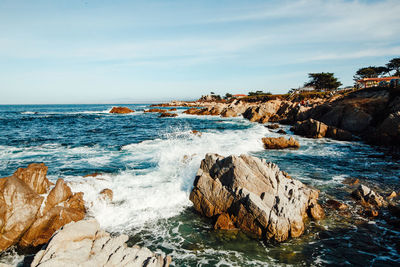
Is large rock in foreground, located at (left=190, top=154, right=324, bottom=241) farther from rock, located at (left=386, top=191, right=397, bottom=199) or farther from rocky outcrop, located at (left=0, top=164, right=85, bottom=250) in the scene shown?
rocky outcrop, located at (left=0, top=164, right=85, bottom=250)

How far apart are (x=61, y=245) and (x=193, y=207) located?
227 inches

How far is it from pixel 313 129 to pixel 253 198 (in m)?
23.0

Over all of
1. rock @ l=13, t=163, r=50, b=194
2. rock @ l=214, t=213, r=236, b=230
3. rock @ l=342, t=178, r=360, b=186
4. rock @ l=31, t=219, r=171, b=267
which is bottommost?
rock @ l=342, t=178, r=360, b=186

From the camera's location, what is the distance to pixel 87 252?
18.5 ft

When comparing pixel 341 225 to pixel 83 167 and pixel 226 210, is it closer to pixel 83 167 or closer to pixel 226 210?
pixel 226 210

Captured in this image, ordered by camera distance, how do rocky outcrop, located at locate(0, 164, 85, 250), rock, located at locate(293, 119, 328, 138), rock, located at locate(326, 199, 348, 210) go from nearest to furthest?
rocky outcrop, located at locate(0, 164, 85, 250) < rock, located at locate(326, 199, 348, 210) < rock, located at locate(293, 119, 328, 138)

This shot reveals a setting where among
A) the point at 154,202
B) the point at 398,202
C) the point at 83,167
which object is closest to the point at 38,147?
the point at 83,167

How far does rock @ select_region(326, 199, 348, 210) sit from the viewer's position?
9.98 meters

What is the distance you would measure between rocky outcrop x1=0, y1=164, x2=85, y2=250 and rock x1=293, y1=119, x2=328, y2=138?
89.8ft

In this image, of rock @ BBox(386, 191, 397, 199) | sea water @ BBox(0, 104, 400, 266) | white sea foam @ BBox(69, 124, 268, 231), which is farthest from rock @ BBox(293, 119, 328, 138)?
white sea foam @ BBox(69, 124, 268, 231)

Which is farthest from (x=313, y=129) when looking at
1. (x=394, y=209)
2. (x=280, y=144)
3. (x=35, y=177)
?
(x=35, y=177)

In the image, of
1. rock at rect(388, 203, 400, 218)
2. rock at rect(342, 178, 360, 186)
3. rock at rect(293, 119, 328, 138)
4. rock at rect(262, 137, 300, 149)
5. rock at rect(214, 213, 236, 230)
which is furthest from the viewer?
rock at rect(293, 119, 328, 138)

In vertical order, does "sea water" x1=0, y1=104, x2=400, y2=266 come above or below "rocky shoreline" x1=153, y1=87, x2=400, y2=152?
below

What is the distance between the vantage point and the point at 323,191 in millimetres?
11875
